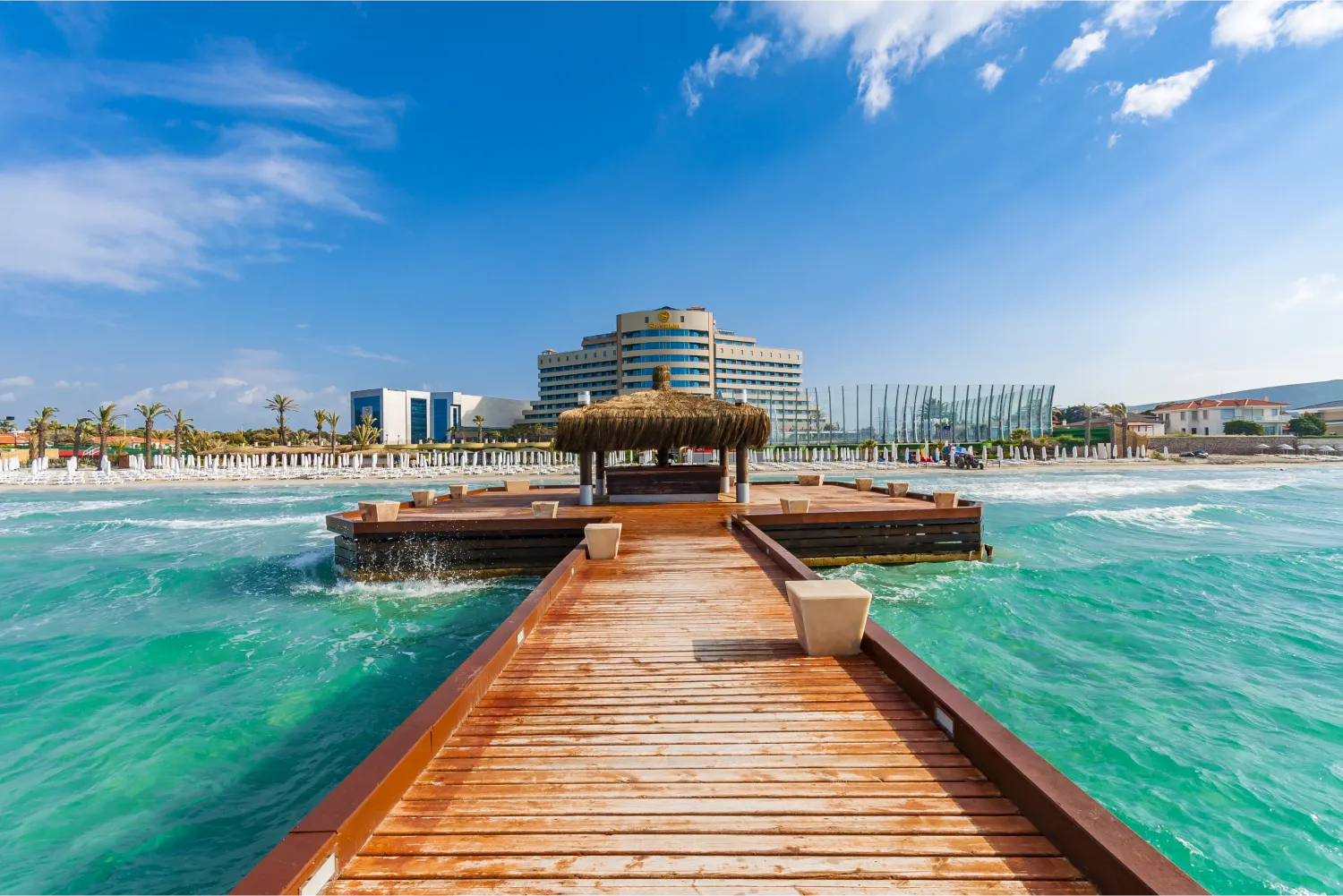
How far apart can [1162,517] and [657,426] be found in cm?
1750

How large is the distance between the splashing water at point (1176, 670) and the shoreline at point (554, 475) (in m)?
21.0

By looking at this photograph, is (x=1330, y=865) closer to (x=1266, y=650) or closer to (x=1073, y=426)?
(x=1266, y=650)

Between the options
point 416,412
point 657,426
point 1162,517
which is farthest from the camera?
point 416,412

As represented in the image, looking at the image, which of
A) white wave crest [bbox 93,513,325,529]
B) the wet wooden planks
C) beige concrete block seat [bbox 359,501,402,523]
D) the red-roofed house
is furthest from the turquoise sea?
the red-roofed house

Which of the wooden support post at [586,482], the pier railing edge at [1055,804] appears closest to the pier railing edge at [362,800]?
the pier railing edge at [1055,804]

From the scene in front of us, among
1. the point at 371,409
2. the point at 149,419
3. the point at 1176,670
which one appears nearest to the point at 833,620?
the point at 1176,670

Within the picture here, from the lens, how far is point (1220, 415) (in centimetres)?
6838

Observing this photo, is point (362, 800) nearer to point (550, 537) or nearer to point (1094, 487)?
point (550, 537)

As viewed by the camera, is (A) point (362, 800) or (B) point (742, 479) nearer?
(A) point (362, 800)

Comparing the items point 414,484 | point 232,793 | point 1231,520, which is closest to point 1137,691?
point 232,793

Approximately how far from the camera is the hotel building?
84125 millimetres

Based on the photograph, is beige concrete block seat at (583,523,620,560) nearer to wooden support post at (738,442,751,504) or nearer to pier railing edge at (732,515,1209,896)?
pier railing edge at (732,515,1209,896)

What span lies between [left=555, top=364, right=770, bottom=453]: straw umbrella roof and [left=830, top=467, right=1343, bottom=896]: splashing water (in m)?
3.41

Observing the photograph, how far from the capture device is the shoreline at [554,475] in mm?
30062
